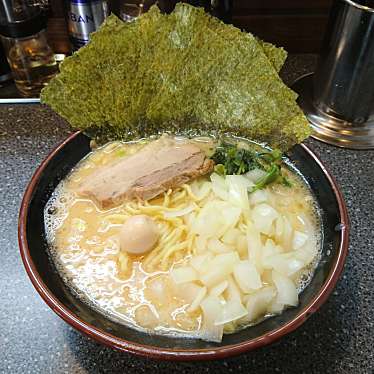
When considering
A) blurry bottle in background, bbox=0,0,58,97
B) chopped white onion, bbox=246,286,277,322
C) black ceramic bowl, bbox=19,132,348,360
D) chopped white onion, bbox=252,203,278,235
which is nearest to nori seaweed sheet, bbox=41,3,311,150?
A: black ceramic bowl, bbox=19,132,348,360

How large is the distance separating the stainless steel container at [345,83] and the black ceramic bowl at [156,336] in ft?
1.32

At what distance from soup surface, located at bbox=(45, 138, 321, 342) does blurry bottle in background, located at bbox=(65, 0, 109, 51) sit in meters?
0.62

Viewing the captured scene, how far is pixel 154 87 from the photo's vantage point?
1427 millimetres

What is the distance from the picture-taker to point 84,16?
161cm

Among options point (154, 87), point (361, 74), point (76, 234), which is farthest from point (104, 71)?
point (361, 74)

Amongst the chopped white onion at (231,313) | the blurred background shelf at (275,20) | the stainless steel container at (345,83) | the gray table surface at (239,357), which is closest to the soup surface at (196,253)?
the chopped white onion at (231,313)

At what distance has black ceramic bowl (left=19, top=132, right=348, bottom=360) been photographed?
0.85 m

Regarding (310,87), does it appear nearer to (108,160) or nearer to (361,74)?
(361,74)

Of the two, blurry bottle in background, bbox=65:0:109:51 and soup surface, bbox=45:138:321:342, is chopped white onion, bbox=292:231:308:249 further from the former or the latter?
blurry bottle in background, bbox=65:0:109:51

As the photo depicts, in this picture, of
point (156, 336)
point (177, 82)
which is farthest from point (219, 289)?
point (177, 82)

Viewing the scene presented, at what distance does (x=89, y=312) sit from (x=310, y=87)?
1.25m

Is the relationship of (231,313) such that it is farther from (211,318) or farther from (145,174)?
(145,174)

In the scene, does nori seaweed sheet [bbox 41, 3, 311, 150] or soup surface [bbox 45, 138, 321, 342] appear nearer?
soup surface [bbox 45, 138, 321, 342]

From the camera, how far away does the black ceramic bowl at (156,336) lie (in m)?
0.85
